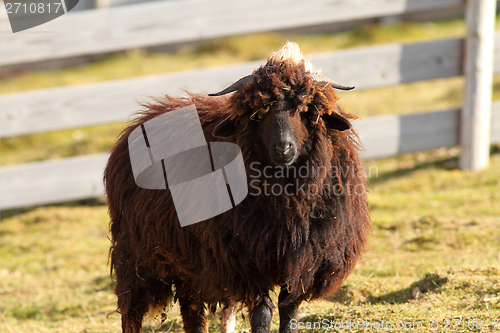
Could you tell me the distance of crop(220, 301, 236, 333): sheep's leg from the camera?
3.77 metres

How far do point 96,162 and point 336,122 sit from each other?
4.67 metres

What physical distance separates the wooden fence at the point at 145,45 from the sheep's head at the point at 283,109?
3791mm

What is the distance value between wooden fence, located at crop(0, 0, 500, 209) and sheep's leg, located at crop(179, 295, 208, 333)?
3.44 metres

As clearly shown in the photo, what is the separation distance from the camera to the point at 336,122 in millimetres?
3107

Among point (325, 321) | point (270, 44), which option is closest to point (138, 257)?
point (325, 321)

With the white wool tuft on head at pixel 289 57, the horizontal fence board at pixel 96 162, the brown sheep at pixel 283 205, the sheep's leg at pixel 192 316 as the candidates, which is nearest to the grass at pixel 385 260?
the sheep's leg at pixel 192 316

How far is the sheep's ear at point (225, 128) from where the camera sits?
121 inches

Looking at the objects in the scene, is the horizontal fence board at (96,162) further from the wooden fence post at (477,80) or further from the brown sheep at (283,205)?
the brown sheep at (283,205)

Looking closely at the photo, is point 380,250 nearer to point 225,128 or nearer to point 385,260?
point 385,260

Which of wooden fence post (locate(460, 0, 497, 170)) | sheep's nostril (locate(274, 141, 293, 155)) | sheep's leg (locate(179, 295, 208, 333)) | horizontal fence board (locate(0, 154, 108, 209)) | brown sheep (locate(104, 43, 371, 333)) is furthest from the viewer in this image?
horizontal fence board (locate(0, 154, 108, 209))

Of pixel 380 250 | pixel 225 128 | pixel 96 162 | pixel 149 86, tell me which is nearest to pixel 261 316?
pixel 225 128

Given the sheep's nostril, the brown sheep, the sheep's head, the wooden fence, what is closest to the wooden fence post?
the wooden fence

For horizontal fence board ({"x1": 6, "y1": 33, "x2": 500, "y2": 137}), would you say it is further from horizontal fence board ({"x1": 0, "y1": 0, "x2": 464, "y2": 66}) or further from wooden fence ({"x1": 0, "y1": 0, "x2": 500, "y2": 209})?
horizontal fence board ({"x1": 0, "y1": 0, "x2": 464, "y2": 66})

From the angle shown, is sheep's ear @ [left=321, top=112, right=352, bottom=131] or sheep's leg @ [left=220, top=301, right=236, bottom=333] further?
sheep's leg @ [left=220, top=301, right=236, bottom=333]
